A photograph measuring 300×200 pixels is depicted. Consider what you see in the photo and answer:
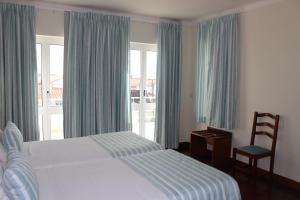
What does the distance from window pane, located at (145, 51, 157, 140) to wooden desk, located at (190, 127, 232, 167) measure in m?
0.91

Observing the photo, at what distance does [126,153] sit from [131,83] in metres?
2.17

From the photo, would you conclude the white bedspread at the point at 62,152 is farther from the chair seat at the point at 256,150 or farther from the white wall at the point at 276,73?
the white wall at the point at 276,73

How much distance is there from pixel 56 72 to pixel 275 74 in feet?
10.9

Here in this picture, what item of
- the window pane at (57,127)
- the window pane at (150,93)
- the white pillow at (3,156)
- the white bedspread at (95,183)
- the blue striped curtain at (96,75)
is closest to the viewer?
the white bedspread at (95,183)

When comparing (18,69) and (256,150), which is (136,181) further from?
(18,69)

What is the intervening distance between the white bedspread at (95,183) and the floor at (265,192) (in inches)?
68.1

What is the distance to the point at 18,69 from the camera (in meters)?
3.70

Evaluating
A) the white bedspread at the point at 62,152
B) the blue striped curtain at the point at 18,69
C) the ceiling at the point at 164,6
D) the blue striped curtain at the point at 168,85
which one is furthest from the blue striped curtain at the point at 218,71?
the blue striped curtain at the point at 18,69

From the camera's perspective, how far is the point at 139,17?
4570 millimetres

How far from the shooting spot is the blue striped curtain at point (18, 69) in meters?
3.62

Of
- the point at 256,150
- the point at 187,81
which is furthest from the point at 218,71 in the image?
the point at 256,150

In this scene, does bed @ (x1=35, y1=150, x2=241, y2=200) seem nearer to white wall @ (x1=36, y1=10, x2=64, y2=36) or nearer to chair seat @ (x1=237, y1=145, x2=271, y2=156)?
chair seat @ (x1=237, y1=145, x2=271, y2=156)

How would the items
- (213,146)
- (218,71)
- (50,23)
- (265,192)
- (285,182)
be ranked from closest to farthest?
(265,192), (285,182), (50,23), (213,146), (218,71)

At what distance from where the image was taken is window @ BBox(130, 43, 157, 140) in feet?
15.7
